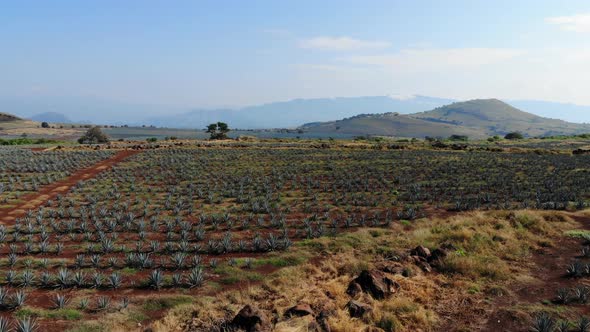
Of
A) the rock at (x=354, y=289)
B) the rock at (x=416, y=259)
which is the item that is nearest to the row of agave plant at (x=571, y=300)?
the rock at (x=416, y=259)

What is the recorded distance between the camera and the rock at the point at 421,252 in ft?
39.7

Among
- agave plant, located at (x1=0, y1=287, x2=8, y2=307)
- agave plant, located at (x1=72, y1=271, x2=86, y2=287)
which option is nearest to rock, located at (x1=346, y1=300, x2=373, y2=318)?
agave plant, located at (x1=72, y1=271, x2=86, y2=287)

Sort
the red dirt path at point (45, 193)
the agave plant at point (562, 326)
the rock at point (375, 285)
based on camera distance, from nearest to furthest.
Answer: the agave plant at point (562, 326) < the rock at point (375, 285) < the red dirt path at point (45, 193)

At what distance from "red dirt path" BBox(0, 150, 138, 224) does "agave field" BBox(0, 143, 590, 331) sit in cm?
59

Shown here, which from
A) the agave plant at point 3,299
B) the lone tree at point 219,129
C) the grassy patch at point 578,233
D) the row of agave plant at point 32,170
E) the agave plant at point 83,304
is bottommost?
the agave plant at point 83,304

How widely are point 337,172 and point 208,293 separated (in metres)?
23.6

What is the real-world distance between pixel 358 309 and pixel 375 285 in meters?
1.23

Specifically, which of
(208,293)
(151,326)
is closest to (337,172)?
(208,293)

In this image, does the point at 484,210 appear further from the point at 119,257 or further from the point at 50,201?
the point at 50,201

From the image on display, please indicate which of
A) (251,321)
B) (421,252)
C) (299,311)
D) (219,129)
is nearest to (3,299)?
(251,321)

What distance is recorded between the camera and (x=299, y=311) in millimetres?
8164

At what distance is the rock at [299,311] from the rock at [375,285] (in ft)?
5.61

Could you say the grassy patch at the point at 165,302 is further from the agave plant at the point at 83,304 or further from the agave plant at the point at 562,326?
the agave plant at the point at 562,326

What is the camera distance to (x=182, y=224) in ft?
51.1
